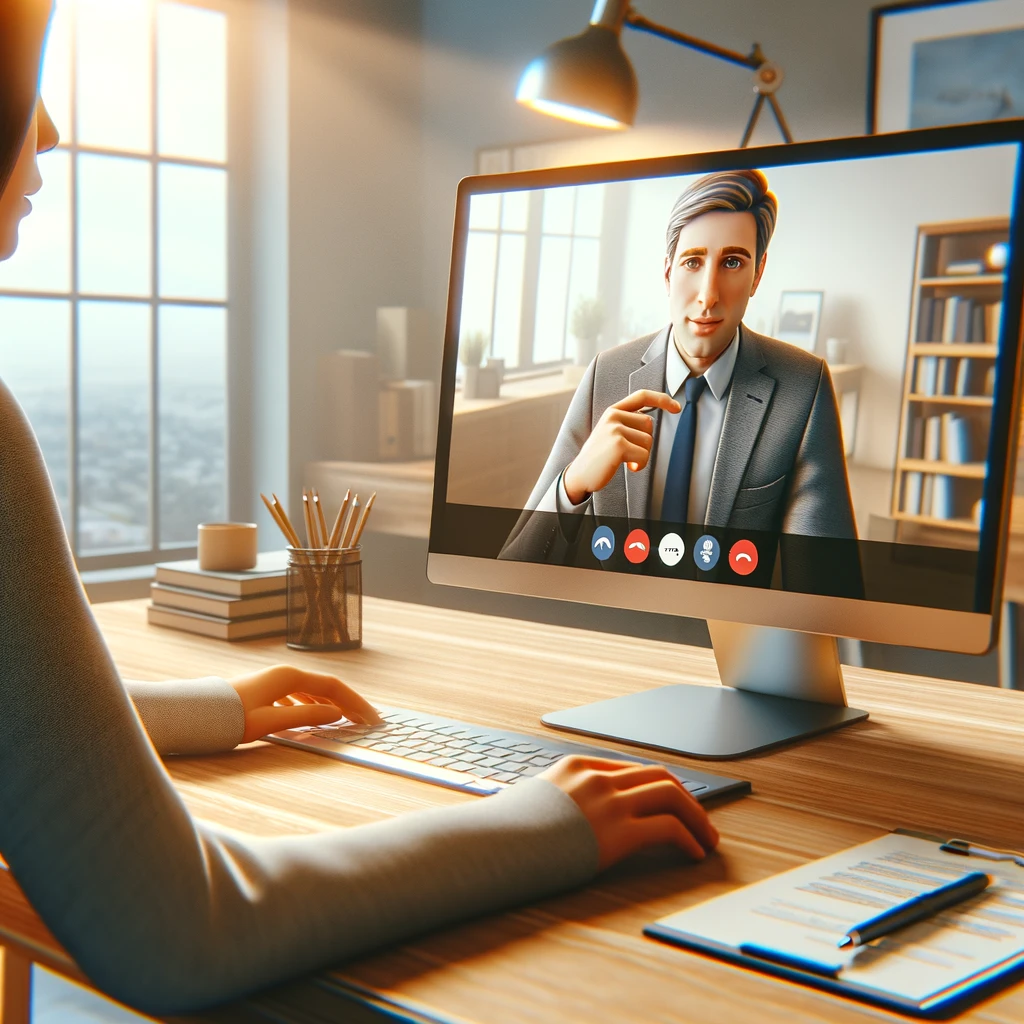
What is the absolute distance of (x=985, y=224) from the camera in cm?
82

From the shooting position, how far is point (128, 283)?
3.17 metres

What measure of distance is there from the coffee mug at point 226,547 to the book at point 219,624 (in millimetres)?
74

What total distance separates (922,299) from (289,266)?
2766mm

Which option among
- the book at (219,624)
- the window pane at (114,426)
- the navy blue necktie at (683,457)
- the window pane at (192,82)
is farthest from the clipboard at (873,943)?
the window pane at (192,82)

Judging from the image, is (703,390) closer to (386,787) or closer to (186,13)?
(386,787)

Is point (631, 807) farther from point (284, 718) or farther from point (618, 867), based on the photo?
point (284, 718)

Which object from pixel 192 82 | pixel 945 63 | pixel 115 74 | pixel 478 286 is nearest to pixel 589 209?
pixel 478 286

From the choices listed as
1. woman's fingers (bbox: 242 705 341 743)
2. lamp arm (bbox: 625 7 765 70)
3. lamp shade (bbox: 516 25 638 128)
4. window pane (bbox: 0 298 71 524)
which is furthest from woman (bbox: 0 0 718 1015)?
window pane (bbox: 0 298 71 524)

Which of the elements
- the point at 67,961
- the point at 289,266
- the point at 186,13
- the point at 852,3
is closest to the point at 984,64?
the point at 852,3

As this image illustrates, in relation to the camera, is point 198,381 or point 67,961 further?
point 198,381

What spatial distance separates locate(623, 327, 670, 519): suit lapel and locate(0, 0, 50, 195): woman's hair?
0.58 metres

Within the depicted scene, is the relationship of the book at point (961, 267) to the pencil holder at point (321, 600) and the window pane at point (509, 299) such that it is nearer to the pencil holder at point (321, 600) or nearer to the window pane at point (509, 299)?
the window pane at point (509, 299)

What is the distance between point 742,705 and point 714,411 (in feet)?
0.93

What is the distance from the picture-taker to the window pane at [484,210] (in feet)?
3.63
